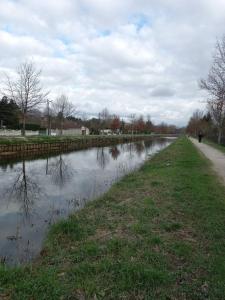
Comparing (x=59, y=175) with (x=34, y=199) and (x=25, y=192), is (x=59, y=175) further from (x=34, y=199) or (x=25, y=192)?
(x=34, y=199)

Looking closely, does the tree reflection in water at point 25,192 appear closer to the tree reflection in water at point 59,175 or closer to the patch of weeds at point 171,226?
the tree reflection in water at point 59,175

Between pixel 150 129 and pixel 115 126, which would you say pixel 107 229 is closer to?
pixel 115 126

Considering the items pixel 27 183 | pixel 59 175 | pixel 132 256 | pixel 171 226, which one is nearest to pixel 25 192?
pixel 27 183

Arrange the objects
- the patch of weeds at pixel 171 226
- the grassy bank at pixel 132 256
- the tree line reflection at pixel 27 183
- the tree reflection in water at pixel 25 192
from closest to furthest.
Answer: the grassy bank at pixel 132 256 < the patch of weeds at pixel 171 226 < the tree reflection in water at pixel 25 192 < the tree line reflection at pixel 27 183

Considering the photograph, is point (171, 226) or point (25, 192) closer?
point (171, 226)

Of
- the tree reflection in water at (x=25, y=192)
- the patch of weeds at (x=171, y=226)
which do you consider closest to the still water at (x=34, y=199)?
the tree reflection in water at (x=25, y=192)

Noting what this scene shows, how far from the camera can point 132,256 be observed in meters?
5.74

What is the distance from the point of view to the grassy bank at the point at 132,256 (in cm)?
462

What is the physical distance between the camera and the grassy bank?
462 cm

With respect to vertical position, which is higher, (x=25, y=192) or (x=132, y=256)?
(x=132, y=256)

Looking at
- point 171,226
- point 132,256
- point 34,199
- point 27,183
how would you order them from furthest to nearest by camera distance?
point 27,183, point 34,199, point 171,226, point 132,256

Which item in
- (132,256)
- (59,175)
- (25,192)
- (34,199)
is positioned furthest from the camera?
(59,175)

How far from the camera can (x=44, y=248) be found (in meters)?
6.66

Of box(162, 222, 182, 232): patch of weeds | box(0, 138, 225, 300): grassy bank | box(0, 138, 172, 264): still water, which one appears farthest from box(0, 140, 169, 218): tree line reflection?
box(162, 222, 182, 232): patch of weeds
